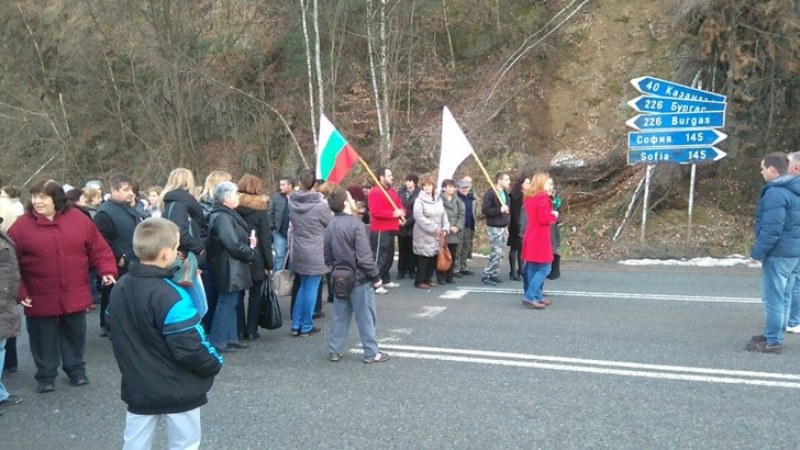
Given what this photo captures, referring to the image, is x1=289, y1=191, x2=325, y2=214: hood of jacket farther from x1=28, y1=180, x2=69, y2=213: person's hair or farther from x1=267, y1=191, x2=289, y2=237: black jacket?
x1=28, y1=180, x2=69, y2=213: person's hair

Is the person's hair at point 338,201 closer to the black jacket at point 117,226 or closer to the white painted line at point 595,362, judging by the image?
the white painted line at point 595,362

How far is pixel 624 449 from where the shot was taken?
4.29 metres

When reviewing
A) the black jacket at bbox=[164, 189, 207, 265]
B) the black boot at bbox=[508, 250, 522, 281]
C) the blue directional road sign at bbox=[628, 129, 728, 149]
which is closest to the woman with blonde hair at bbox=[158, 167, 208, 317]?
the black jacket at bbox=[164, 189, 207, 265]

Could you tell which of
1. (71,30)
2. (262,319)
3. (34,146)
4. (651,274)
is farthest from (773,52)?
(34,146)

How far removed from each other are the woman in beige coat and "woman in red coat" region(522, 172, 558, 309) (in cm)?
199

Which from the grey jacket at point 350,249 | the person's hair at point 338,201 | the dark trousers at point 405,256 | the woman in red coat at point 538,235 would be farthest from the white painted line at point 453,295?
the person's hair at point 338,201

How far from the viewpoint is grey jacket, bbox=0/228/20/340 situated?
205 inches

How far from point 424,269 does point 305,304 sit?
11.0 feet

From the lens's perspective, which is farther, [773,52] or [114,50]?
[114,50]

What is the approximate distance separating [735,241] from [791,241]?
8.24 metres

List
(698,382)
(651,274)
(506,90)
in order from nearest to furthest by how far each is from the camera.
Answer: (698,382)
(651,274)
(506,90)

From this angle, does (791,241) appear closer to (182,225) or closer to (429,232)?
(429,232)

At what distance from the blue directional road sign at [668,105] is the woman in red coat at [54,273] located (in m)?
10.8

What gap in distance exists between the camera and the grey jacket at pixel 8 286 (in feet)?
17.1
